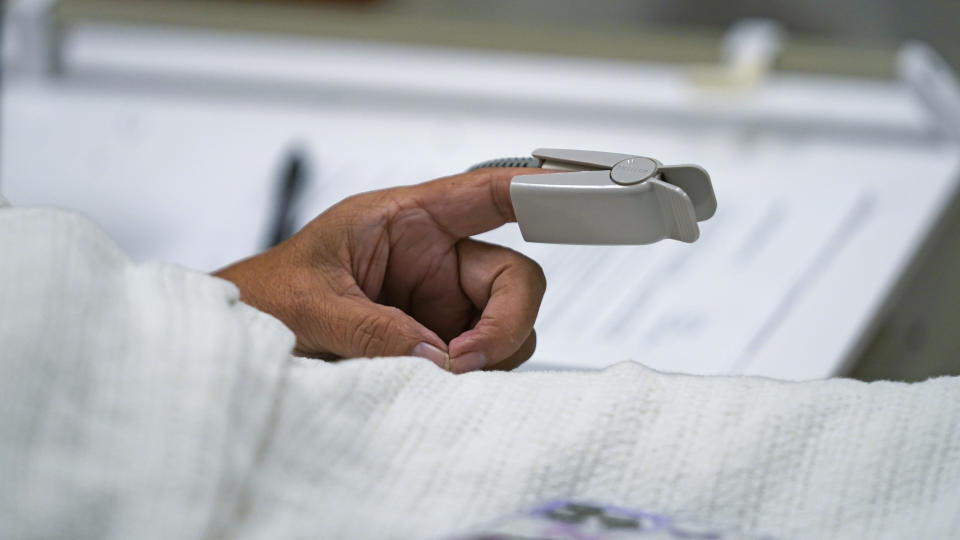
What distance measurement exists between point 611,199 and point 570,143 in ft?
0.66

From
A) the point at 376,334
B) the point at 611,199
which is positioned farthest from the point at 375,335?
the point at 611,199

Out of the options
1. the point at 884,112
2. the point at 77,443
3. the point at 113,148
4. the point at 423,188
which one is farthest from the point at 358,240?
the point at 884,112

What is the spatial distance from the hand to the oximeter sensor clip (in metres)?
0.01

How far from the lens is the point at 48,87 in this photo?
2.63ft

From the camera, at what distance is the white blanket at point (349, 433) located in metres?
0.25

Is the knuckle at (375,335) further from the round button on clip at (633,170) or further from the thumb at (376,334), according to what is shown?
the round button on clip at (633,170)

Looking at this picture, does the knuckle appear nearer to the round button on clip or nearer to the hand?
the hand

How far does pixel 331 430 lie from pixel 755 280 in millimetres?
367

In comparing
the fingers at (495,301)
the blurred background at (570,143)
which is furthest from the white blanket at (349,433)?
the blurred background at (570,143)

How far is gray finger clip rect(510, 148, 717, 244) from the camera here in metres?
0.32

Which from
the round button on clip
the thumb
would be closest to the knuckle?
the thumb

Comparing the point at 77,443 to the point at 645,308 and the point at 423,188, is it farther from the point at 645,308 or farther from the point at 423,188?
the point at 645,308

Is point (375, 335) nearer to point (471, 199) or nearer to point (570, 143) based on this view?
point (471, 199)

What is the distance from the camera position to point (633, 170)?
0.33 metres
